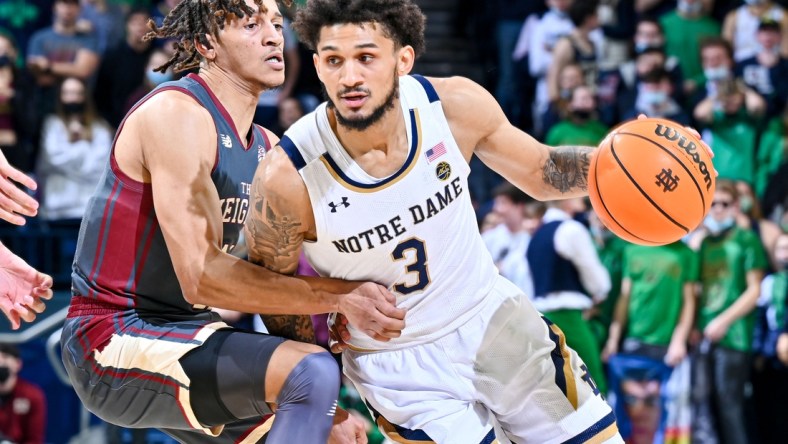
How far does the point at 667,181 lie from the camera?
154 inches

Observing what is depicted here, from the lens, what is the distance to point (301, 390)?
3.58m

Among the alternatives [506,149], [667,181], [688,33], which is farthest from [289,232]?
[688,33]

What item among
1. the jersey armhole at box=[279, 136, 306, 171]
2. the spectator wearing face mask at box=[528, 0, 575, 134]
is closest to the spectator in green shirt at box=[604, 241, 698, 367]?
the spectator wearing face mask at box=[528, 0, 575, 134]

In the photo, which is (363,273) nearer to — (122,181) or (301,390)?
(301,390)

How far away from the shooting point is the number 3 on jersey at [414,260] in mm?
3850

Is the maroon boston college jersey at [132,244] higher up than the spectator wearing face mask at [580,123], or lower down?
higher up

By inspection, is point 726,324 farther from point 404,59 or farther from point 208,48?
point 208,48

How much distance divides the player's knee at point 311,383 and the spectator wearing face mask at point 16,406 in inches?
A: 169

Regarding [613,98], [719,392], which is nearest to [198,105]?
[719,392]

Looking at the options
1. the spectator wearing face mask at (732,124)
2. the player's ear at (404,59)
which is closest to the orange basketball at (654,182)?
the player's ear at (404,59)

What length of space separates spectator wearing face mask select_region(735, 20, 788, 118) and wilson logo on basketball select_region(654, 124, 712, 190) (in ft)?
16.4

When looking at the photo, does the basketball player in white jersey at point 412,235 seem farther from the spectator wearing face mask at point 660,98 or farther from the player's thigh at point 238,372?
the spectator wearing face mask at point 660,98

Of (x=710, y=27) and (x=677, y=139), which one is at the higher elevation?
(x=677, y=139)

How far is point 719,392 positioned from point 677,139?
4021 millimetres
